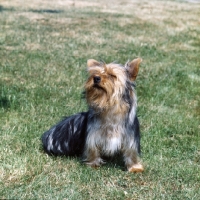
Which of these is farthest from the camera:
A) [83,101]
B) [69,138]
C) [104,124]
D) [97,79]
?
[83,101]

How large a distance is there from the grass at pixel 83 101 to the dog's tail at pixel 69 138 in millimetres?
150

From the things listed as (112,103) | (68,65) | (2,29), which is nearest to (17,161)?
(112,103)

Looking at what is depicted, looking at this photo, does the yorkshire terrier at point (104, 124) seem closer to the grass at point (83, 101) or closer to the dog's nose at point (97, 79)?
the dog's nose at point (97, 79)

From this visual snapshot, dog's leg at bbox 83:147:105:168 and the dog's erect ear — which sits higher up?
the dog's erect ear

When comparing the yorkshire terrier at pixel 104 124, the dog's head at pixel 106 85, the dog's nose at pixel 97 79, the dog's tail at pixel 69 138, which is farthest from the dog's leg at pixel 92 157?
the dog's nose at pixel 97 79

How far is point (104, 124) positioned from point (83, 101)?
127 inches

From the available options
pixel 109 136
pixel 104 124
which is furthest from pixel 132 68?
pixel 109 136

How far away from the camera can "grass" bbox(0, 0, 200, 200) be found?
17.6 ft

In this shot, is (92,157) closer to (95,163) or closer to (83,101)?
(95,163)

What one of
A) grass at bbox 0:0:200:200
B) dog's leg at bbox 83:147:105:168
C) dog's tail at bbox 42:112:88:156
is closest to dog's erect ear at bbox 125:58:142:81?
dog's tail at bbox 42:112:88:156

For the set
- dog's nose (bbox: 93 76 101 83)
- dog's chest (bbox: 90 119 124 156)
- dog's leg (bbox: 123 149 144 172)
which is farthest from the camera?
dog's leg (bbox: 123 149 144 172)

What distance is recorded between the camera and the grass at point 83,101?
535 centimetres

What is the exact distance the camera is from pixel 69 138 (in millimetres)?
6062

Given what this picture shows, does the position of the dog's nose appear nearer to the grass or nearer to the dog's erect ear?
the dog's erect ear
